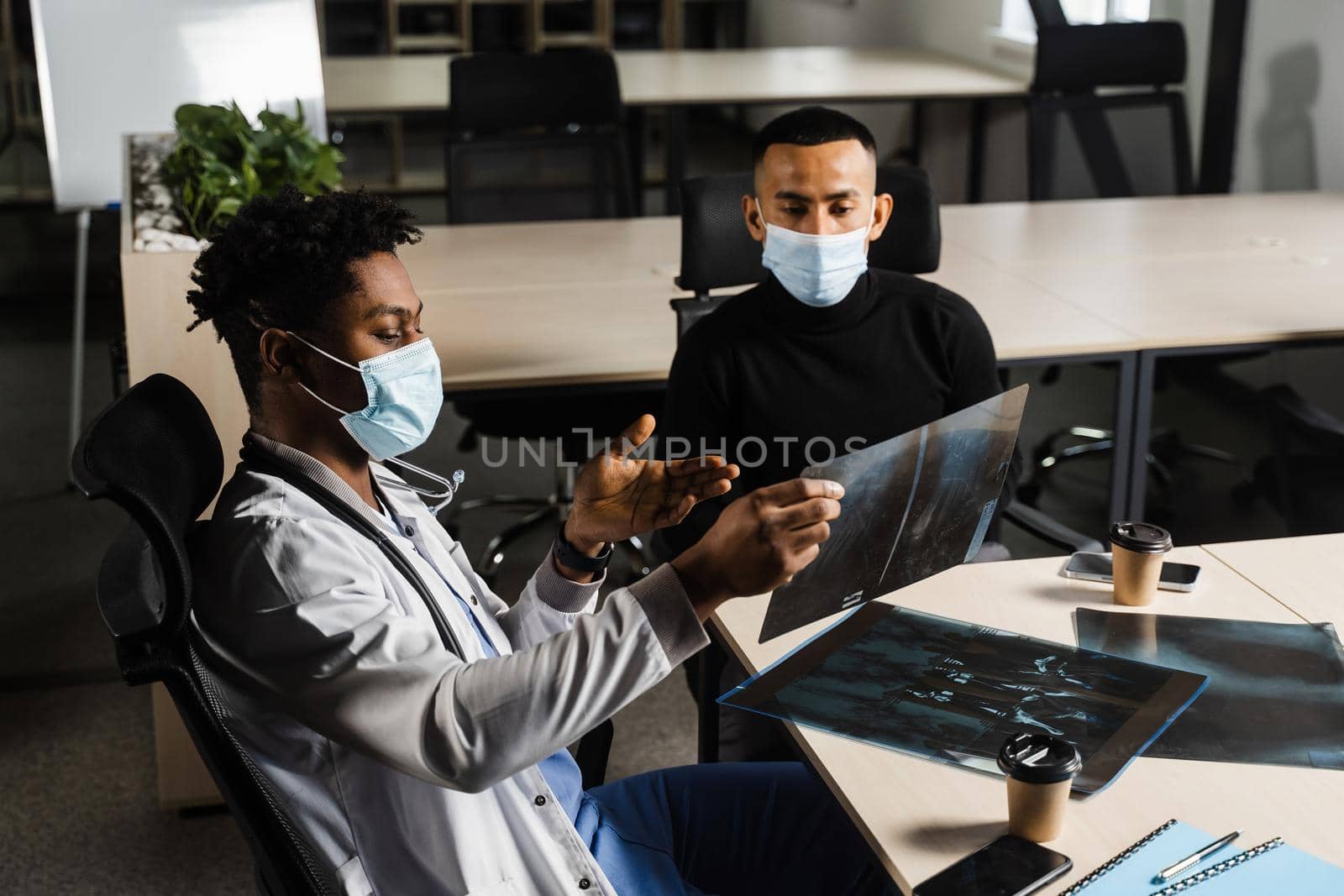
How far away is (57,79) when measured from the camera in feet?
13.5

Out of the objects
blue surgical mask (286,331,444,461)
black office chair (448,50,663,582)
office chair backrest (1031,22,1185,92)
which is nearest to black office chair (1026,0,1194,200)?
office chair backrest (1031,22,1185,92)

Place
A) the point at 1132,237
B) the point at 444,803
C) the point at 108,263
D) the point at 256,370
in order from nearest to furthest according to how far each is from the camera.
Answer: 1. the point at 444,803
2. the point at 256,370
3. the point at 1132,237
4. the point at 108,263

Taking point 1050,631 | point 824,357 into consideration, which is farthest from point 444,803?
point 824,357

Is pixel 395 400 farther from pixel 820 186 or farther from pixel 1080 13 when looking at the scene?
pixel 1080 13

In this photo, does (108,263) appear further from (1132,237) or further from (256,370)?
(256,370)

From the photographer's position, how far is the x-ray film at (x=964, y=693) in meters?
1.37

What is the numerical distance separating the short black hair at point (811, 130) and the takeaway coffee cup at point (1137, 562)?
74 cm

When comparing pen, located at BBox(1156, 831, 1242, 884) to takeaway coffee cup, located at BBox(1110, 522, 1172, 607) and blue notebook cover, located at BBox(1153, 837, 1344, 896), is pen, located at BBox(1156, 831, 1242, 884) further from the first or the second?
takeaway coffee cup, located at BBox(1110, 522, 1172, 607)

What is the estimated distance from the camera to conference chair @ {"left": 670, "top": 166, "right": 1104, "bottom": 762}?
7.80 ft

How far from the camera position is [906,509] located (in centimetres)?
139

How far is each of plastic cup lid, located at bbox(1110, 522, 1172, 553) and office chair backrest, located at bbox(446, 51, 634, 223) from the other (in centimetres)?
234

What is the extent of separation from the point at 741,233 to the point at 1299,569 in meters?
1.08

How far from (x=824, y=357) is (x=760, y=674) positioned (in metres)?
0.74

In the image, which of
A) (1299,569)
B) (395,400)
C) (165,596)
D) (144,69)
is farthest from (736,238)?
(144,69)
